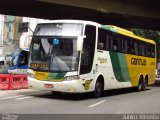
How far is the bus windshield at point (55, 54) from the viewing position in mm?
16266

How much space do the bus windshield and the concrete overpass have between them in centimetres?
1031

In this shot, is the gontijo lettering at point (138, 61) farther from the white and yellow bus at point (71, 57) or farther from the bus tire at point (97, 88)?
the bus tire at point (97, 88)

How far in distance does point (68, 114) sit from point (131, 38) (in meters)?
11.7

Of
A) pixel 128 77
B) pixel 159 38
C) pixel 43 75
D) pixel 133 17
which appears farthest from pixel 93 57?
pixel 159 38

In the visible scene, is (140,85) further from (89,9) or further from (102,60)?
(102,60)

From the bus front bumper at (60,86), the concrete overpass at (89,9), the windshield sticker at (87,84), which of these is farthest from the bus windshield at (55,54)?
the concrete overpass at (89,9)

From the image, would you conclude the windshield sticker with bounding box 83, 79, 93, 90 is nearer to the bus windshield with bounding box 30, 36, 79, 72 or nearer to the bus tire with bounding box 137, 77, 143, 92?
the bus windshield with bounding box 30, 36, 79, 72

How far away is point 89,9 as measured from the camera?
2972 cm

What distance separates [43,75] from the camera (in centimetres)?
1659

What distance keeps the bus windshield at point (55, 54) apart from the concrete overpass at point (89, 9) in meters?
10.3

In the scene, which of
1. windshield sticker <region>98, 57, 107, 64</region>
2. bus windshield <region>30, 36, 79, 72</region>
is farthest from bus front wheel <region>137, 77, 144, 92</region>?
bus windshield <region>30, 36, 79, 72</region>

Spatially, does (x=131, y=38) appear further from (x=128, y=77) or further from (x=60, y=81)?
(x=60, y=81)

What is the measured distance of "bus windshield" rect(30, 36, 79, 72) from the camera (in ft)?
53.4

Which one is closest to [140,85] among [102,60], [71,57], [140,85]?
[140,85]
